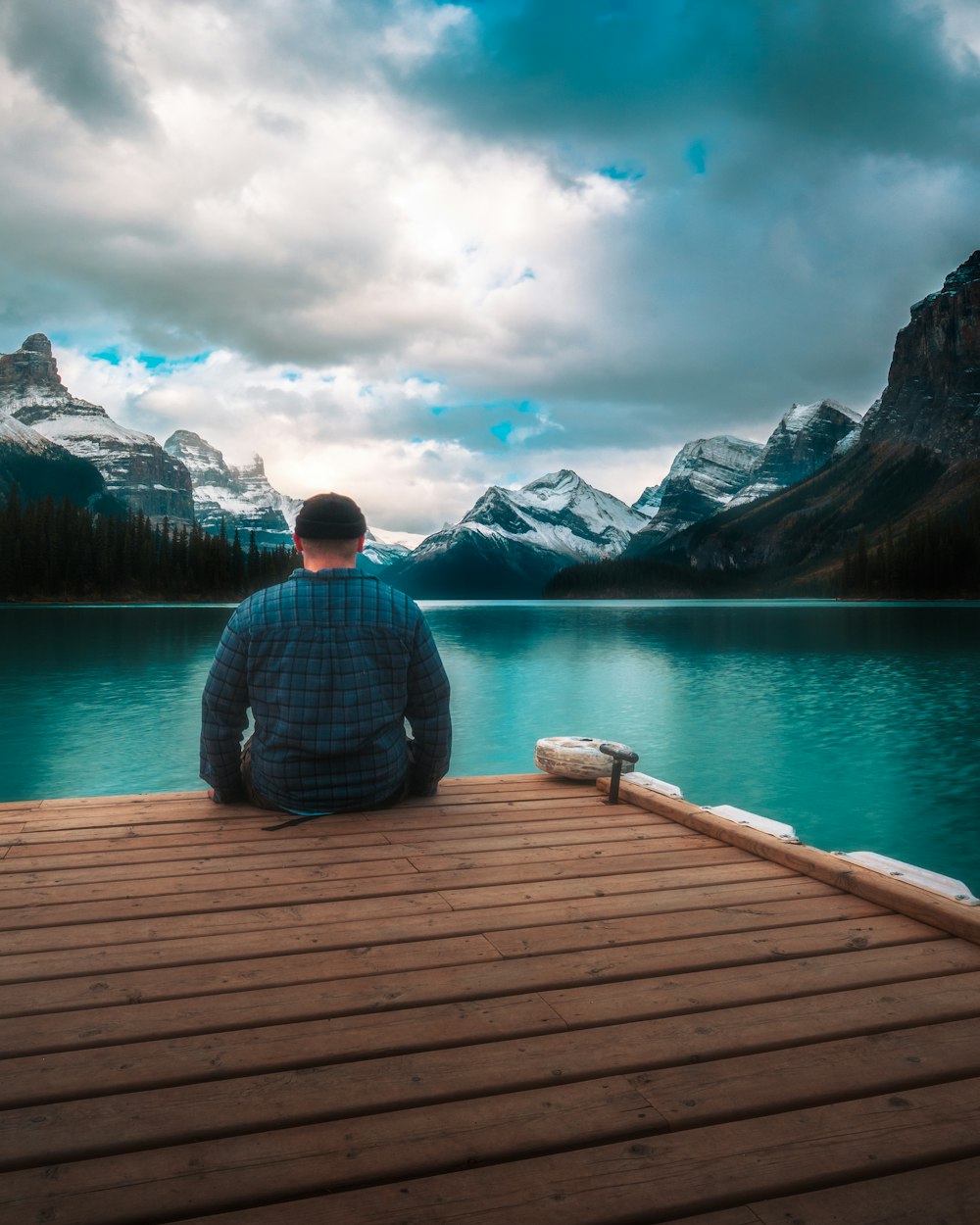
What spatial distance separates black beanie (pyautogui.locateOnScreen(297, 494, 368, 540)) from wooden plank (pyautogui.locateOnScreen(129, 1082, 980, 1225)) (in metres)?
3.97

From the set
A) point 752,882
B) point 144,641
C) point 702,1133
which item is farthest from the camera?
point 144,641

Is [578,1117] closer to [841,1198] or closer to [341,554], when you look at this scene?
[841,1198]

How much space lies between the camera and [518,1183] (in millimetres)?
2268

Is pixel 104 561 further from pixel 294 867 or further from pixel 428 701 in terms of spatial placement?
pixel 294 867

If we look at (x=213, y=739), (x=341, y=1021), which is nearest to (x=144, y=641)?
(x=213, y=739)

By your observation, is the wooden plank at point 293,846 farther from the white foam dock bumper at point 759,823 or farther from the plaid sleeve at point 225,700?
the plaid sleeve at point 225,700

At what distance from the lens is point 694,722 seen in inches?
1009

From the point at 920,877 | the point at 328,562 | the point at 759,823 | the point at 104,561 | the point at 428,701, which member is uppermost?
the point at 104,561

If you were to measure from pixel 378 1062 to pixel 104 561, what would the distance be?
13386cm

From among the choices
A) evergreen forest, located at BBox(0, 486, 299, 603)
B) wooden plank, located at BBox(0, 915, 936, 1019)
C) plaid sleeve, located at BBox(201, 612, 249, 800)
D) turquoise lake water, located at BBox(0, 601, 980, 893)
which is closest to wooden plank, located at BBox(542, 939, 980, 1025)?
wooden plank, located at BBox(0, 915, 936, 1019)

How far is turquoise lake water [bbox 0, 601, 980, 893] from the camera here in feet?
53.2

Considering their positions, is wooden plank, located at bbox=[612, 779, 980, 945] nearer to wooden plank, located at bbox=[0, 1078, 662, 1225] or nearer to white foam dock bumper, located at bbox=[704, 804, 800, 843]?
white foam dock bumper, located at bbox=[704, 804, 800, 843]

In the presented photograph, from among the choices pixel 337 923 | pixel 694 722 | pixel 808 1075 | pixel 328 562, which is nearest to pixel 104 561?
pixel 694 722

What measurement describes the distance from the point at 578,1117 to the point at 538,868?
2569mm
